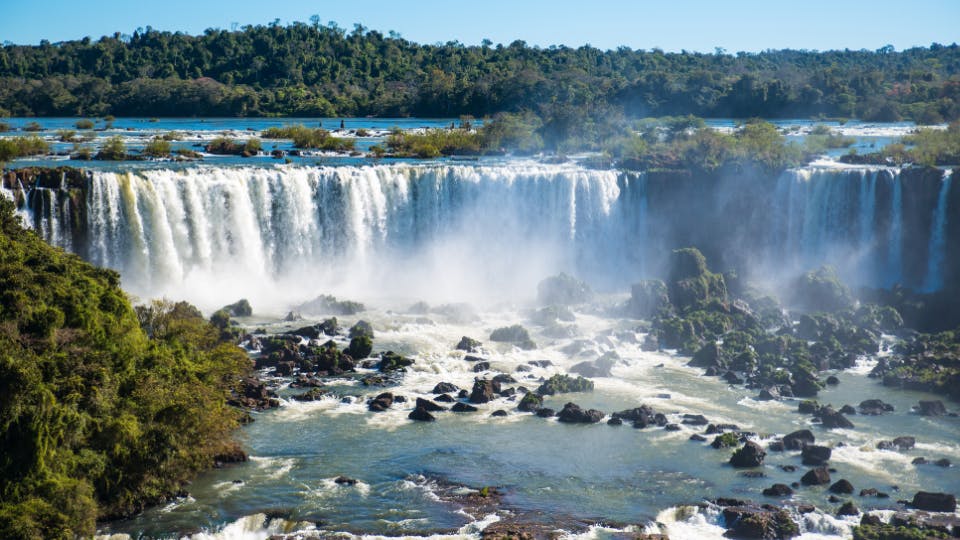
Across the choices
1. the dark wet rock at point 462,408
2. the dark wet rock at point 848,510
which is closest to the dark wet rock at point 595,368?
the dark wet rock at point 462,408

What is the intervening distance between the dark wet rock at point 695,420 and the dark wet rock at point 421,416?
6.78 metres

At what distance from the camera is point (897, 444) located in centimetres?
2578

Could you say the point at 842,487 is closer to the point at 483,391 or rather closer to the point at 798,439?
the point at 798,439

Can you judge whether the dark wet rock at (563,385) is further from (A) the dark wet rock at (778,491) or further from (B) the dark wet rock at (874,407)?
(A) the dark wet rock at (778,491)

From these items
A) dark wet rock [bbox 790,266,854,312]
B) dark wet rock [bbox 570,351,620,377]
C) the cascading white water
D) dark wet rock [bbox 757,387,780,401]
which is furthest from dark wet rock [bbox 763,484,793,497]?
the cascading white water

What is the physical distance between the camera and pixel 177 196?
40250 mm

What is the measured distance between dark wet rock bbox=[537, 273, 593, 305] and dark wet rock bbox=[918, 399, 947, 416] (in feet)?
50.3

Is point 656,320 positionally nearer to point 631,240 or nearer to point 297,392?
point 631,240

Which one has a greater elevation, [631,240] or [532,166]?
[532,166]

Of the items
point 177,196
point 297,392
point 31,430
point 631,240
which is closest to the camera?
point 31,430

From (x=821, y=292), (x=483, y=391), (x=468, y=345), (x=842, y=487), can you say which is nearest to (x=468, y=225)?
(x=468, y=345)

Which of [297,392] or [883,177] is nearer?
[297,392]

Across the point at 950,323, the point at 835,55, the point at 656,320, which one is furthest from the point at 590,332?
the point at 835,55

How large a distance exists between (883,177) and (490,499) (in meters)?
30.3
